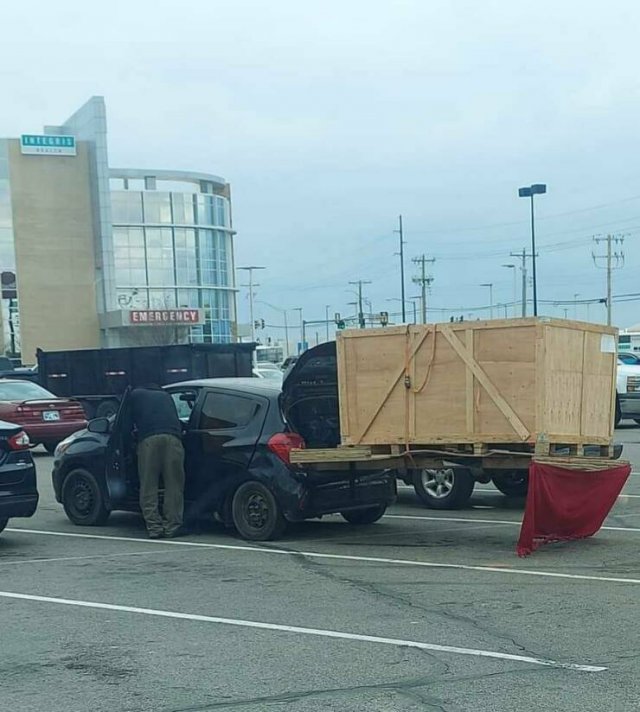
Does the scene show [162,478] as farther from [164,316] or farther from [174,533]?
[164,316]

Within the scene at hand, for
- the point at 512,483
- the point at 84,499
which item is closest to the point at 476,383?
the point at 512,483

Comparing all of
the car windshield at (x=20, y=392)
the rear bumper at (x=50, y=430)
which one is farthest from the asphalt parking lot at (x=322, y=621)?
the car windshield at (x=20, y=392)

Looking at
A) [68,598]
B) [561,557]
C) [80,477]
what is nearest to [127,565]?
[68,598]

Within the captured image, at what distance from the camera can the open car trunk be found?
10.8 m

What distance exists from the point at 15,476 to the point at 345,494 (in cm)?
332

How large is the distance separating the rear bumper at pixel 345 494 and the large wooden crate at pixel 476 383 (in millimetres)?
563

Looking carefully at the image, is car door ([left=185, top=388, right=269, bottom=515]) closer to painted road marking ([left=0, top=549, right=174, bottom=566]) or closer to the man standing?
the man standing

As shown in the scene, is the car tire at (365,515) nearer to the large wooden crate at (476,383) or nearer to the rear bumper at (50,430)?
the large wooden crate at (476,383)

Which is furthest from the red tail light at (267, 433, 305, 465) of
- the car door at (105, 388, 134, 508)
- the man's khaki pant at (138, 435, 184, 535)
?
the car door at (105, 388, 134, 508)

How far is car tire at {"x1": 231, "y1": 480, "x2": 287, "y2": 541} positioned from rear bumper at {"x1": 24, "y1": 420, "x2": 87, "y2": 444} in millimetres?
10578

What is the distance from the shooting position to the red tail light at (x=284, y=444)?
411 inches

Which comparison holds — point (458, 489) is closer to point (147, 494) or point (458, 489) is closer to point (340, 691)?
point (147, 494)

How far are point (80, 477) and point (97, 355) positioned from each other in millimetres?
19297

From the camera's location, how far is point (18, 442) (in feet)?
35.3
